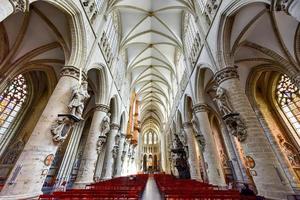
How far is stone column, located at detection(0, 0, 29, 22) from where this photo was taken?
12.2 feet

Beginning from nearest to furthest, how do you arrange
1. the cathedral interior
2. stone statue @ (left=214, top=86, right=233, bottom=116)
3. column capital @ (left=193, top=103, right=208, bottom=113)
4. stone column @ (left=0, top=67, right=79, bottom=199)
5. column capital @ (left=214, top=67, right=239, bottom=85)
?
stone column @ (left=0, top=67, right=79, bottom=199), the cathedral interior, stone statue @ (left=214, top=86, right=233, bottom=116), column capital @ (left=214, top=67, right=239, bottom=85), column capital @ (left=193, top=103, right=208, bottom=113)

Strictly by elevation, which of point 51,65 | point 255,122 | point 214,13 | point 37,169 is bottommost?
point 37,169

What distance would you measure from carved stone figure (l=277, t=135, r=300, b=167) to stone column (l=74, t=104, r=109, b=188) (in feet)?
42.1

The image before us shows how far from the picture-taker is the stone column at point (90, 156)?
800 centimetres

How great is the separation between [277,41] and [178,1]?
311 inches

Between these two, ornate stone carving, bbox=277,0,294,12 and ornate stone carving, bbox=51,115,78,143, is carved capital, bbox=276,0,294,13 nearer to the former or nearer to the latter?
ornate stone carving, bbox=277,0,294,12

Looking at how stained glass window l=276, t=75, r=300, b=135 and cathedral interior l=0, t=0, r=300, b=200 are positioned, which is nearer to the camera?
cathedral interior l=0, t=0, r=300, b=200

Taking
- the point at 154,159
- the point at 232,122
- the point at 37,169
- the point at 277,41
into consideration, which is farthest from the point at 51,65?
the point at 154,159

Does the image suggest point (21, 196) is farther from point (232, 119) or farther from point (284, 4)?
point (284, 4)

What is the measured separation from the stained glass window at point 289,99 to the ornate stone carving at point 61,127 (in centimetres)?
1448

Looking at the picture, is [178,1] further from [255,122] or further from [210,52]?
[255,122]

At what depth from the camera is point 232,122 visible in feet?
18.7

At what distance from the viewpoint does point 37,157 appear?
→ 4.79 metres

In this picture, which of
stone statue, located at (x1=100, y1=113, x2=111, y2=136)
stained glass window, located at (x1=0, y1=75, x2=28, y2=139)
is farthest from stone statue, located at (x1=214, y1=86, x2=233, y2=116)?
stained glass window, located at (x1=0, y1=75, x2=28, y2=139)
